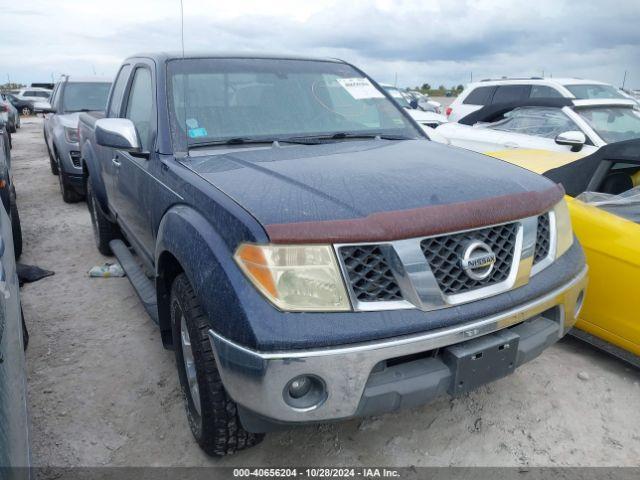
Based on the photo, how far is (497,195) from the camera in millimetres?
2076

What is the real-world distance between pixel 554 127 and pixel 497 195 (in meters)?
5.12

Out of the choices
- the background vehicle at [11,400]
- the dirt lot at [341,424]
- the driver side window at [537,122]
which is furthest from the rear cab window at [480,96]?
the background vehicle at [11,400]

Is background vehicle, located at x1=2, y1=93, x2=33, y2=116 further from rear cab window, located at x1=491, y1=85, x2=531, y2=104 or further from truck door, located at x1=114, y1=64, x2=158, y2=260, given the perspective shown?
truck door, located at x1=114, y1=64, x2=158, y2=260

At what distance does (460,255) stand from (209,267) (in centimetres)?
94

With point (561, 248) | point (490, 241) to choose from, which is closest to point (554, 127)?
point (561, 248)

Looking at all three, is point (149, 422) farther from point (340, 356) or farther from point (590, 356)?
point (590, 356)

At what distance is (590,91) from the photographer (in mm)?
8297

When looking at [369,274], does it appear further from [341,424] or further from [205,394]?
[341,424]

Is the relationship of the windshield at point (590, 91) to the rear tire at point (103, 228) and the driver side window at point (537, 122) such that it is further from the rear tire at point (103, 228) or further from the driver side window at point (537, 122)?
the rear tire at point (103, 228)

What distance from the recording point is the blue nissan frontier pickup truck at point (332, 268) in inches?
68.2

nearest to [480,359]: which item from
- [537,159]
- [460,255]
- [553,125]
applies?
[460,255]

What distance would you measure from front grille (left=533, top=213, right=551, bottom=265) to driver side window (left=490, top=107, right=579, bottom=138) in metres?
4.63

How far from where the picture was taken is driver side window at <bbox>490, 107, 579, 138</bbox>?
21.0 ft

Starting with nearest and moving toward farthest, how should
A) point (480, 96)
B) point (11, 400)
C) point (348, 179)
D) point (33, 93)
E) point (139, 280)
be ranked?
point (11, 400)
point (348, 179)
point (139, 280)
point (480, 96)
point (33, 93)
